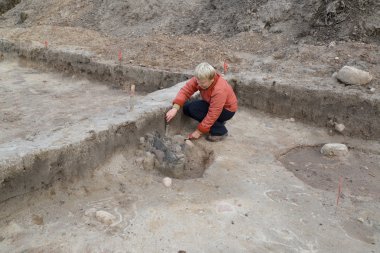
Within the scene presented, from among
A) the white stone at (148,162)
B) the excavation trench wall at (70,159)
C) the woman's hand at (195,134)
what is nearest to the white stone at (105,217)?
the excavation trench wall at (70,159)

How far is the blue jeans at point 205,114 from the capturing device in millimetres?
4688

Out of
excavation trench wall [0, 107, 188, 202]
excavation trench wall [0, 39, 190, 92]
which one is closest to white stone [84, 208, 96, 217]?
excavation trench wall [0, 107, 188, 202]

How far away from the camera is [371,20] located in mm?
6902

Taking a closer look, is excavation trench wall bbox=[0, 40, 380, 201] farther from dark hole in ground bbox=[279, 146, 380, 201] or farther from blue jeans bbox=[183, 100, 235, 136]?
dark hole in ground bbox=[279, 146, 380, 201]

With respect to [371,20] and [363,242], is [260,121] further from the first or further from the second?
[371,20]

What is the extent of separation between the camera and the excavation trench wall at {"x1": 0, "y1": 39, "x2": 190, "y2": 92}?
662cm

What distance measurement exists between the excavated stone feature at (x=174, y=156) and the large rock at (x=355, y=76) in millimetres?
2251

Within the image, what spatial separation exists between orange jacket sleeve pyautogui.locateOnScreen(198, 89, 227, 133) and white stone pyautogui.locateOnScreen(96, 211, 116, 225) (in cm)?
167

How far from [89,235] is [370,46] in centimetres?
529

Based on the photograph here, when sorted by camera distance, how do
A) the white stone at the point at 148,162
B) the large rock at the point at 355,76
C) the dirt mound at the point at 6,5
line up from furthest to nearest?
the dirt mound at the point at 6,5
the large rock at the point at 355,76
the white stone at the point at 148,162

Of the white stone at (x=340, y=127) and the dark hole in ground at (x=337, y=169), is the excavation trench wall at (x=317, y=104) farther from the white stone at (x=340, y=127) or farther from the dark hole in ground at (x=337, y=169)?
the dark hole in ground at (x=337, y=169)

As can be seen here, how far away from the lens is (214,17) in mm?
8938

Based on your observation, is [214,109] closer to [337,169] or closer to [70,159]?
[337,169]

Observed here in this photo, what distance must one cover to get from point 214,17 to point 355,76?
429 centimetres
